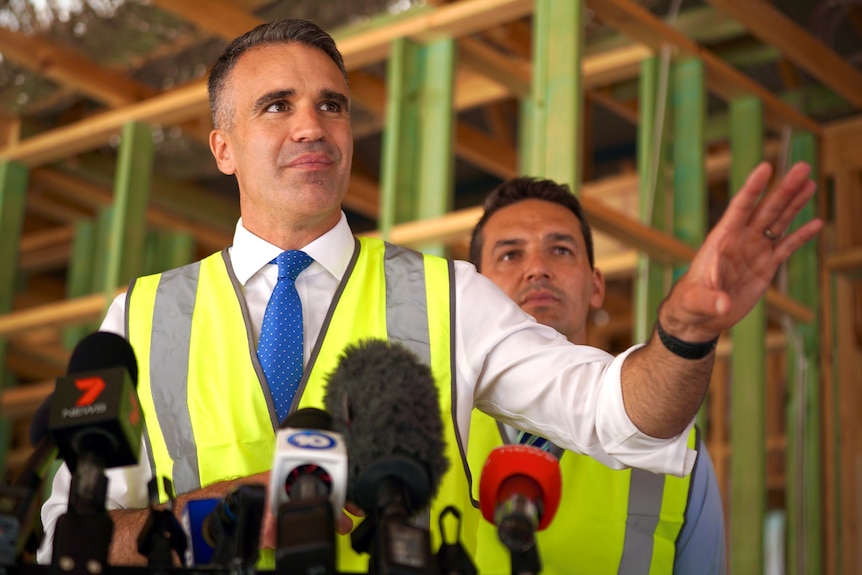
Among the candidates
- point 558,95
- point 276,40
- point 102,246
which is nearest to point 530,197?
point 558,95

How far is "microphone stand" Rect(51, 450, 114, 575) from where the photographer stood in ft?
3.84

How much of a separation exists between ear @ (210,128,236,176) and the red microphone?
109 cm

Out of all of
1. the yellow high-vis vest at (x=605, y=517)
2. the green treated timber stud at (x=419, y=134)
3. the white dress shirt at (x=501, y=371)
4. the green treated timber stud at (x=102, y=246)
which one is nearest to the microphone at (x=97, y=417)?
the white dress shirt at (x=501, y=371)

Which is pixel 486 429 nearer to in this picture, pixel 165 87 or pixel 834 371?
pixel 834 371

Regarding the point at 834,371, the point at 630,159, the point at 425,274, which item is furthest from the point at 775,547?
the point at 425,274

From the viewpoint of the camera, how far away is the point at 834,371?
14.7 ft

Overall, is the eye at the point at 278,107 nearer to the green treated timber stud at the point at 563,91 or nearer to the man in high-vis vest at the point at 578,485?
the man in high-vis vest at the point at 578,485

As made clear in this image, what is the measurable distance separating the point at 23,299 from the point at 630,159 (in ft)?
11.7

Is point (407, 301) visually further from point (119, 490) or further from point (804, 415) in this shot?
point (804, 415)

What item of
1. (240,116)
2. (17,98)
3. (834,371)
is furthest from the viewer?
(17,98)

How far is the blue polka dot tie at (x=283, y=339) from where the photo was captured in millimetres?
1892

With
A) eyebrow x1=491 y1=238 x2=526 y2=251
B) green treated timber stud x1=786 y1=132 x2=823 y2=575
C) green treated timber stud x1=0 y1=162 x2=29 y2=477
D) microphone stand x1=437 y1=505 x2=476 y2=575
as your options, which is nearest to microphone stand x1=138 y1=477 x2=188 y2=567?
microphone stand x1=437 y1=505 x2=476 y2=575

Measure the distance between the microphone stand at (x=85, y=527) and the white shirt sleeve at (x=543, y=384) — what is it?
710 millimetres

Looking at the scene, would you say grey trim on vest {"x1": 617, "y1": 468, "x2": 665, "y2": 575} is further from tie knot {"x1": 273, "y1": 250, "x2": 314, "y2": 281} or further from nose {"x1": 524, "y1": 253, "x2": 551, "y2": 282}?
tie knot {"x1": 273, "y1": 250, "x2": 314, "y2": 281}
